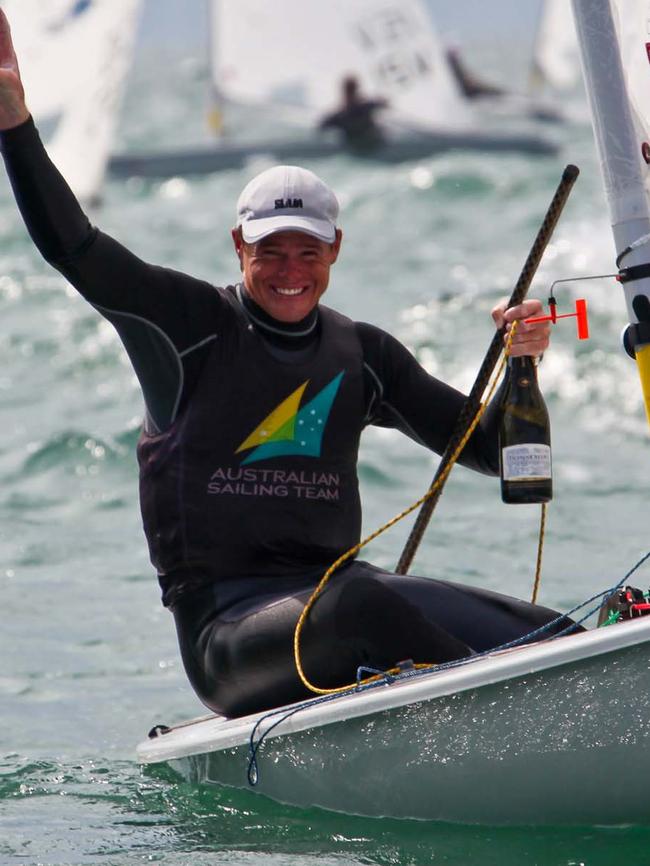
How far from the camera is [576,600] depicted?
15.1 ft

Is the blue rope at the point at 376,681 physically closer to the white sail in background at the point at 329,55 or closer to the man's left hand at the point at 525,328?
the man's left hand at the point at 525,328

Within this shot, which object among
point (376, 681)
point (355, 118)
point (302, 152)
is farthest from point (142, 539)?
point (355, 118)

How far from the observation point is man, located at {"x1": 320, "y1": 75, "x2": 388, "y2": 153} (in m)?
16.8

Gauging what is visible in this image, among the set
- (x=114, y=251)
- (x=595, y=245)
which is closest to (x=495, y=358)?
(x=114, y=251)

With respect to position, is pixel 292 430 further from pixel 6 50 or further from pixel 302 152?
pixel 302 152

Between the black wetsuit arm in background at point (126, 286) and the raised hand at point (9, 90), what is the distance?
2 cm

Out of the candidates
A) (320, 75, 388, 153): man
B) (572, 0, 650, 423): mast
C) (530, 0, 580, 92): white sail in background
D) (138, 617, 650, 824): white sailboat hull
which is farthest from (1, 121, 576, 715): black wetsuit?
(530, 0, 580, 92): white sail in background

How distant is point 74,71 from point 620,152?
1107 cm

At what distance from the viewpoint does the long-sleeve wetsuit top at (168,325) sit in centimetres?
259

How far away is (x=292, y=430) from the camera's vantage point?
2857mm

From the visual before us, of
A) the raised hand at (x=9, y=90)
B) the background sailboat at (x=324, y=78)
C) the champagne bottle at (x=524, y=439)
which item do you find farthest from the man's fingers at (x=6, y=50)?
the background sailboat at (x=324, y=78)

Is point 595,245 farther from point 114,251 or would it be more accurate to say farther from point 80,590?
point 114,251

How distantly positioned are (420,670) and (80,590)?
238 cm

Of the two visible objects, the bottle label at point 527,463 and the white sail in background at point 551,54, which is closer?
the bottle label at point 527,463
